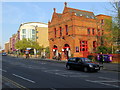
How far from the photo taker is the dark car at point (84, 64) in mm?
16109

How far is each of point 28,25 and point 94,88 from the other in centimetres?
8275

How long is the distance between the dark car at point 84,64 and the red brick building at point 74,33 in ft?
53.1

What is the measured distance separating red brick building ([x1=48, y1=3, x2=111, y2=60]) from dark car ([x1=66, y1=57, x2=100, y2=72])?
1618 cm

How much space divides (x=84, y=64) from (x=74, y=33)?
20.3 m

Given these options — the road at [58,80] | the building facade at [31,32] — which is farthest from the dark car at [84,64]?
the building facade at [31,32]

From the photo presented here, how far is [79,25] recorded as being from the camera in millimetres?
37250

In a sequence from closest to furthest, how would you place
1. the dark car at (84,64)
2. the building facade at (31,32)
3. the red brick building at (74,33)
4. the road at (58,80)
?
1. the road at (58,80)
2. the dark car at (84,64)
3. the red brick building at (74,33)
4. the building facade at (31,32)

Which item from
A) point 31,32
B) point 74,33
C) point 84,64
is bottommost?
point 84,64

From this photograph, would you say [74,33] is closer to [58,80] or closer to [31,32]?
[58,80]

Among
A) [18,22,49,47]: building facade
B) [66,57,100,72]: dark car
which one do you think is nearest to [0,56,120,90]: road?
[66,57,100,72]: dark car

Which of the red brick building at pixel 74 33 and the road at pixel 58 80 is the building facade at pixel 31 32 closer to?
the red brick building at pixel 74 33

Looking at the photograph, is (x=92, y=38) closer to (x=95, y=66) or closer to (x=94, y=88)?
(x=95, y=66)

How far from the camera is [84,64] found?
16.6 meters

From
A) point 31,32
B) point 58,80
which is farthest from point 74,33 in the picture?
point 31,32
